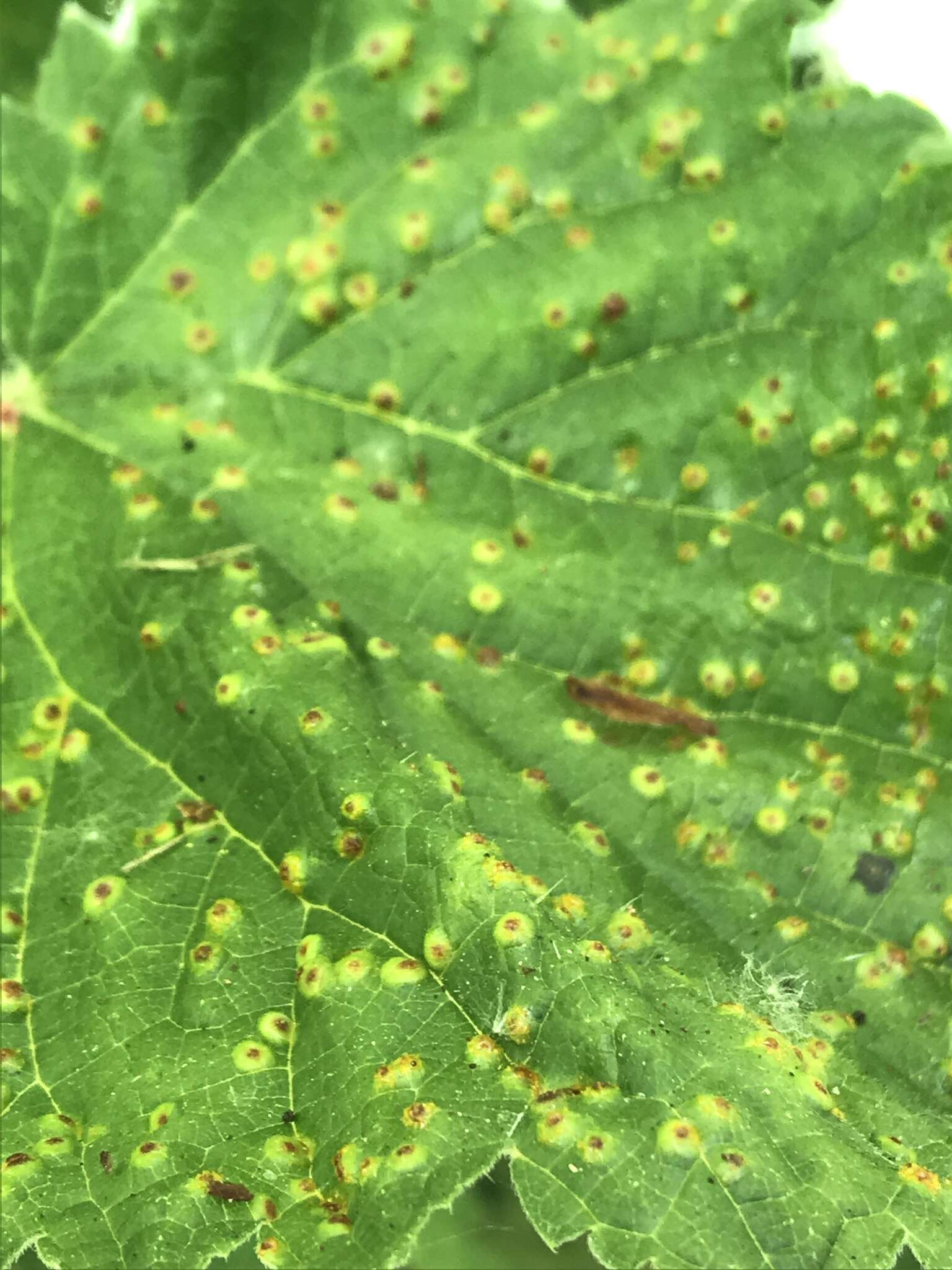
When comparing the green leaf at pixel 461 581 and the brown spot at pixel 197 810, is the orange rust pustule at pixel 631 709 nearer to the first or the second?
the green leaf at pixel 461 581

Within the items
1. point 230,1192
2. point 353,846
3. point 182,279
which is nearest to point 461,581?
point 353,846

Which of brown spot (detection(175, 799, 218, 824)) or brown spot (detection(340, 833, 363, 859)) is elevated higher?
brown spot (detection(340, 833, 363, 859))

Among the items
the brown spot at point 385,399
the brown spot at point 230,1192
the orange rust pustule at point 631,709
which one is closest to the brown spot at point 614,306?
the brown spot at point 385,399

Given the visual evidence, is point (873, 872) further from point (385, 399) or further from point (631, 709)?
point (385, 399)

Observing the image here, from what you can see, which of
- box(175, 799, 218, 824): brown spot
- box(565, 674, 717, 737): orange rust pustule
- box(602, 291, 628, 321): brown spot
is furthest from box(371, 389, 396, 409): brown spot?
box(175, 799, 218, 824): brown spot

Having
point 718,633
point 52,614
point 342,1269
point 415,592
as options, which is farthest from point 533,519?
point 342,1269

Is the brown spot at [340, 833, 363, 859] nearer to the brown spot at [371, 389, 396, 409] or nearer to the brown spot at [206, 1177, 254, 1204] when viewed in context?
the brown spot at [206, 1177, 254, 1204]
